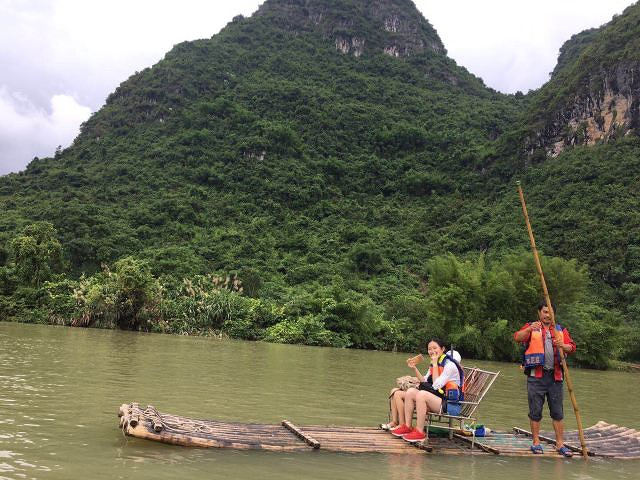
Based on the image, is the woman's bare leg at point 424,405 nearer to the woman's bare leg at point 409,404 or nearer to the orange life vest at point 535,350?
the woman's bare leg at point 409,404

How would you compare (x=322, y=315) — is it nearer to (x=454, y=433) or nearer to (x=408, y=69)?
(x=454, y=433)

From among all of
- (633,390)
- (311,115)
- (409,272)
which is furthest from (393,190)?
(633,390)

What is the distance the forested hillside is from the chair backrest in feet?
70.7

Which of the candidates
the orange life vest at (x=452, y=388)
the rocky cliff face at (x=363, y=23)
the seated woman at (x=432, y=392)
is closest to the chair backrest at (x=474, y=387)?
the orange life vest at (x=452, y=388)

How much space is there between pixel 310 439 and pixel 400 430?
1316 millimetres

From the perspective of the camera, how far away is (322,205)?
233 ft

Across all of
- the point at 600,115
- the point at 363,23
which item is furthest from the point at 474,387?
the point at 363,23

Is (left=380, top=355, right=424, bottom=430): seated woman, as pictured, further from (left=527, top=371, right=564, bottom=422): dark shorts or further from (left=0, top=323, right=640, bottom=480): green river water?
(left=527, top=371, right=564, bottom=422): dark shorts

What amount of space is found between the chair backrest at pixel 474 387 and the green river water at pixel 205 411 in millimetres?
730

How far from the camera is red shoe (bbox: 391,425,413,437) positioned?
6434 millimetres

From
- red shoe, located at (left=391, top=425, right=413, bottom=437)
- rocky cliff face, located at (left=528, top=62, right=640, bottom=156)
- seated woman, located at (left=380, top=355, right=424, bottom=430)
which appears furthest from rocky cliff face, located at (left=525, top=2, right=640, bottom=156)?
red shoe, located at (left=391, top=425, right=413, bottom=437)

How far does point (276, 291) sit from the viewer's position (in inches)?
1572

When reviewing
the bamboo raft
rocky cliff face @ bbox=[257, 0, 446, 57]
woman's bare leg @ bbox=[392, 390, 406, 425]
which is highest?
rocky cliff face @ bbox=[257, 0, 446, 57]

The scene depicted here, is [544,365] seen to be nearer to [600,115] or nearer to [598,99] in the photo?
[600,115]
